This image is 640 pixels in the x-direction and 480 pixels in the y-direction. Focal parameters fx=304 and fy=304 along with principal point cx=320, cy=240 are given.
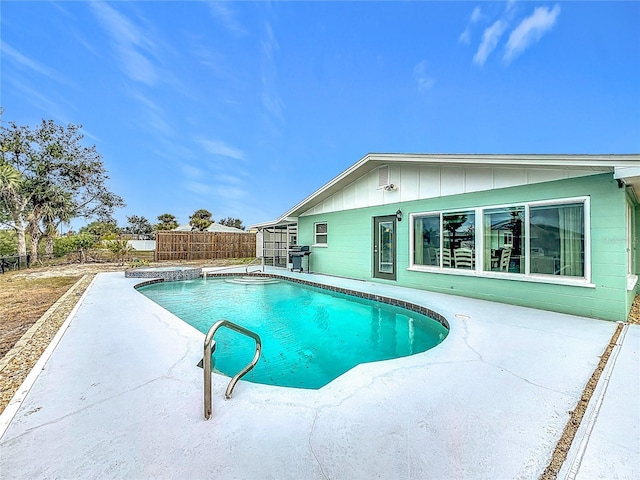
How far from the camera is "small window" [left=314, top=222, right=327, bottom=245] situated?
39.9 feet

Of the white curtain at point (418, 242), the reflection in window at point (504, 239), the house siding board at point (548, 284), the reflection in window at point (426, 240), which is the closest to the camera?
the house siding board at point (548, 284)

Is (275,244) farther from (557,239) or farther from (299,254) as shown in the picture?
(557,239)

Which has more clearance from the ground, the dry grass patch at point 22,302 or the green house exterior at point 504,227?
the green house exterior at point 504,227

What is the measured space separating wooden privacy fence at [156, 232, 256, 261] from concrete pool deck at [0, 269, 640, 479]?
657 inches

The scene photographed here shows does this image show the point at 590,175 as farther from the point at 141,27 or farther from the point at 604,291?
the point at 141,27

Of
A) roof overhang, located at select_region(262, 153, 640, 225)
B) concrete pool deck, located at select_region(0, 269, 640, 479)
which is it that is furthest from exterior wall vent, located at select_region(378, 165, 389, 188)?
concrete pool deck, located at select_region(0, 269, 640, 479)

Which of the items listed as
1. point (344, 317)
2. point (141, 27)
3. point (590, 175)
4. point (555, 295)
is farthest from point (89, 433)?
point (141, 27)

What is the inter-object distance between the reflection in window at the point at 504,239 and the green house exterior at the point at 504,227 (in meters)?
0.02

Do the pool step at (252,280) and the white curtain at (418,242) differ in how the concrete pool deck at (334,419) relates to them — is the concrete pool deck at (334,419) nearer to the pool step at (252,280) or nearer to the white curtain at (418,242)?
the white curtain at (418,242)

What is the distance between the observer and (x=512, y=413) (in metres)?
2.32

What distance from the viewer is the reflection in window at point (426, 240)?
7.83 metres

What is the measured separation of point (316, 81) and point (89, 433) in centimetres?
1708

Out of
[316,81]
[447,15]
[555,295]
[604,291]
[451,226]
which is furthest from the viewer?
[316,81]

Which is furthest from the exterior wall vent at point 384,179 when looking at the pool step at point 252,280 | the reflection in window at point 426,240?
the pool step at point 252,280
